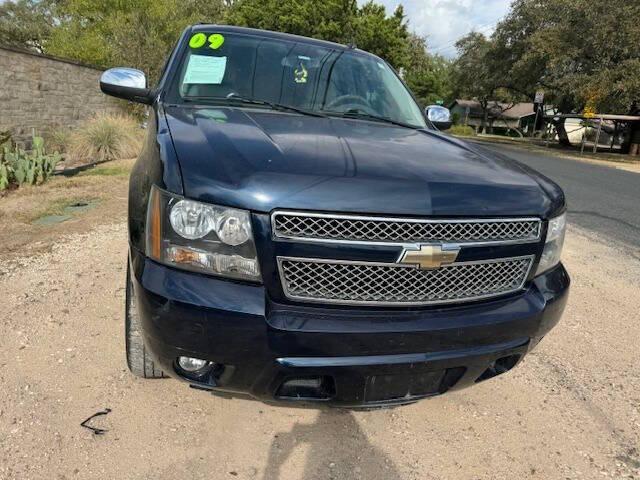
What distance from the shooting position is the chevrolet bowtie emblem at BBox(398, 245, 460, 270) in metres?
1.82

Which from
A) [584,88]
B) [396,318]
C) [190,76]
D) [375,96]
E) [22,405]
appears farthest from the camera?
[584,88]

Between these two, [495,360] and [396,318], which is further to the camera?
[495,360]

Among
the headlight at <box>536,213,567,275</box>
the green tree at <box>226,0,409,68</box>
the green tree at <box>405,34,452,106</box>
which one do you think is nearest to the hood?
the headlight at <box>536,213,567,275</box>

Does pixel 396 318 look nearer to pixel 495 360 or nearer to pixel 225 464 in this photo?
pixel 495 360

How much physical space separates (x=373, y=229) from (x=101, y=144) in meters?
10.2

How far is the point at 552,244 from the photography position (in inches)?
88.7

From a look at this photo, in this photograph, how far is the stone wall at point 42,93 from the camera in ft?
31.5

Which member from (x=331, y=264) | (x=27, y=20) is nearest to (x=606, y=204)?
(x=331, y=264)

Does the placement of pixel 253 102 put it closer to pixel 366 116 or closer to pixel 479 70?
pixel 366 116

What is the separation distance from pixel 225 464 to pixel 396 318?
3.15 feet

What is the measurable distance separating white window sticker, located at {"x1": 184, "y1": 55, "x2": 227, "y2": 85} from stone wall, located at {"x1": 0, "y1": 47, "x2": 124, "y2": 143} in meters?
8.15

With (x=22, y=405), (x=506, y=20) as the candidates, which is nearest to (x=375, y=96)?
(x=22, y=405)

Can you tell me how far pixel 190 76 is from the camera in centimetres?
302

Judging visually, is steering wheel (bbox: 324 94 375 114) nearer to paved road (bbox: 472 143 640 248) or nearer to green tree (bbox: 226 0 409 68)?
paved road (bbox: 472 143 640 248)
